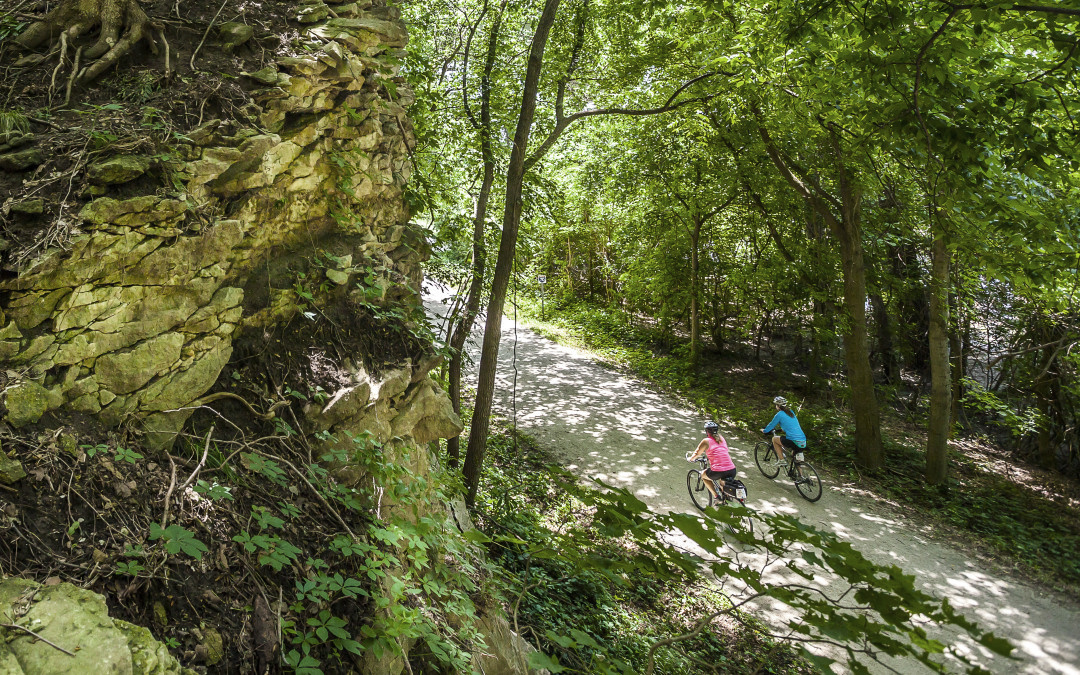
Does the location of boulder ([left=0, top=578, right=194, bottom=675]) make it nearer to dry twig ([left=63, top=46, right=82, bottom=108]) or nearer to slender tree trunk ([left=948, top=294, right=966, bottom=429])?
dry twig ([left=63, top=46, right=82, bottom=108])

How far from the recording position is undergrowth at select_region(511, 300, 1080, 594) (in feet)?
26.3

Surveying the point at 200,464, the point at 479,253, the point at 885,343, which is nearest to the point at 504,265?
the point at 479,253

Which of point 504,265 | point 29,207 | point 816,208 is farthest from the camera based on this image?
point 816,208

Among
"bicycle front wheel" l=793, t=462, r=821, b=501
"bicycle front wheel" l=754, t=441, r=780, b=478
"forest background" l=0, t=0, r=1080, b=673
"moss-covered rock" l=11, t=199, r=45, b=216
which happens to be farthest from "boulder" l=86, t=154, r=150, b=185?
"bicycle front wheel" l=754, t=441, r=780, b=478

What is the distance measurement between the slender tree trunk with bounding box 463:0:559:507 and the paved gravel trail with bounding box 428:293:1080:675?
869mm

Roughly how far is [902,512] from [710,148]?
766cm

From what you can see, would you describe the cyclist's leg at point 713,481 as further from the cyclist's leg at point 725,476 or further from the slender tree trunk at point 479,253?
the slender tree trunk at point 479,253

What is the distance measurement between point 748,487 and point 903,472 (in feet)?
11.0

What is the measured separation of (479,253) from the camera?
267 inches

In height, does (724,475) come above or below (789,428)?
below

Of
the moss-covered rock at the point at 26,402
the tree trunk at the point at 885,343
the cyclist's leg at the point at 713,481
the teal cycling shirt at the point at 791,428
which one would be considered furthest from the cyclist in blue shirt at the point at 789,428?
the moss-covered rock at the point at 26,402

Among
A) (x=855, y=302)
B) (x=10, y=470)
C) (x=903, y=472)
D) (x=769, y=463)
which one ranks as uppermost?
(x=855, y=302)

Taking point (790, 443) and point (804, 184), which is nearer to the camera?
point (790, 443)

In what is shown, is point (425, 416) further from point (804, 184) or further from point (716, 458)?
point (804, 184)
